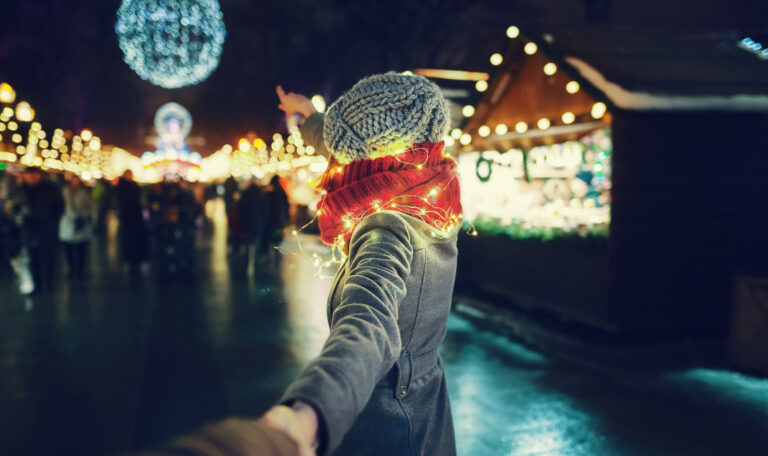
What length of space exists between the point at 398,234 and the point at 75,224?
1092 cm

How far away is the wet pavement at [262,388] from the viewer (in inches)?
166

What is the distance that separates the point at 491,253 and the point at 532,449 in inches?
231

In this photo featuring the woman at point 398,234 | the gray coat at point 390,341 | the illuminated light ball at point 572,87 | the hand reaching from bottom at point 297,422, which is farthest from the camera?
the illuminated light ball at point 572,87

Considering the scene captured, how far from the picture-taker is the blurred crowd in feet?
31.3

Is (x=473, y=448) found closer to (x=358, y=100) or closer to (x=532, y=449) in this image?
(x=532, y=449)

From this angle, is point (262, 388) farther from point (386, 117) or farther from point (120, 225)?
point (120, 225)

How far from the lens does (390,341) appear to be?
133 cm

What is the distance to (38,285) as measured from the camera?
958 centimetres

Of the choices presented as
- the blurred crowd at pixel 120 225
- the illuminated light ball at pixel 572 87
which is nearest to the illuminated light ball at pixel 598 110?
the illuminated light ball at pixel 572 87

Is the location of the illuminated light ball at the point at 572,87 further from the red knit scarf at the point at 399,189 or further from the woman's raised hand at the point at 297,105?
the red knit scarf at the point at 399,189

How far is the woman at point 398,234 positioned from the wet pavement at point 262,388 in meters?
0.96

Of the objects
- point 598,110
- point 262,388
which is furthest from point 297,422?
point 598,110

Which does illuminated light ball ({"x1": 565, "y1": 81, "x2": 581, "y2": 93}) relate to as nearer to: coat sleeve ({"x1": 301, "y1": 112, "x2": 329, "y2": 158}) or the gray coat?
coat sleeve ({"x1": 301, "y1": 112, "x2": 329, "y2": 158})

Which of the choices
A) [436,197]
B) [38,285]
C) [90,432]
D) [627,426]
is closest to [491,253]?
[627,426]
